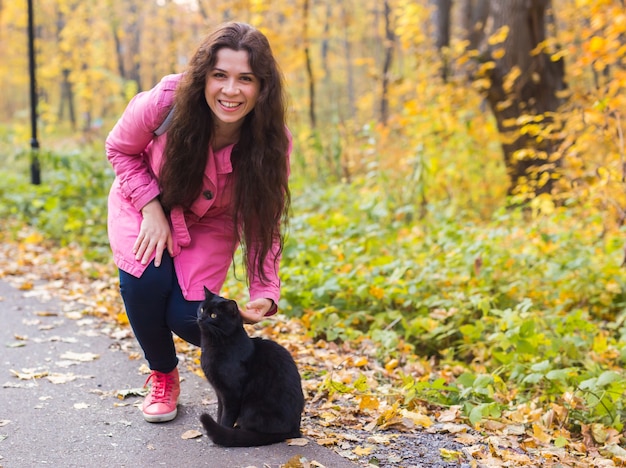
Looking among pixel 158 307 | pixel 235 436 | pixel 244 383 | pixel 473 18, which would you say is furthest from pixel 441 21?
pixel 235 436

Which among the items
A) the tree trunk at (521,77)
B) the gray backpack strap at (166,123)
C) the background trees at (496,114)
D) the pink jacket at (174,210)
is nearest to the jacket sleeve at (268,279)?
the pink jacket at (174,210)

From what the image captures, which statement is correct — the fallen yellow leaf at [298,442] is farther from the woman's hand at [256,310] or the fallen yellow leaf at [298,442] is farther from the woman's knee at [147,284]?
the woman's knee at [147,284]

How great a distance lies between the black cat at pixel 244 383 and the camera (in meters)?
2.45

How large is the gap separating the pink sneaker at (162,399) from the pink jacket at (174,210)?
43 centimetres

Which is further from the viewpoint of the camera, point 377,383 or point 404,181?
point 404,181

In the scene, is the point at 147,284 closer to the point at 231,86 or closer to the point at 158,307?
the point at 158,307

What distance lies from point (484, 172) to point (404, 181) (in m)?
1.59

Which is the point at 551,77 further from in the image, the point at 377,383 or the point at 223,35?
the point at 223,35

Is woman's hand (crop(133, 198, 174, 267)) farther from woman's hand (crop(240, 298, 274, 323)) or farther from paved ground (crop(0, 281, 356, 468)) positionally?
paved ground (crop(0, 281, 356, 468))

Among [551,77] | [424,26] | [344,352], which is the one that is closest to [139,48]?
[424,26]

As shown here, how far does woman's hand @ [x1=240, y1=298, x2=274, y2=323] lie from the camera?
2.65 meters

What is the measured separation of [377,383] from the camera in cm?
337

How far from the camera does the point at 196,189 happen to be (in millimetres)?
2660

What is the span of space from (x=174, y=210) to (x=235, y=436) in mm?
955
